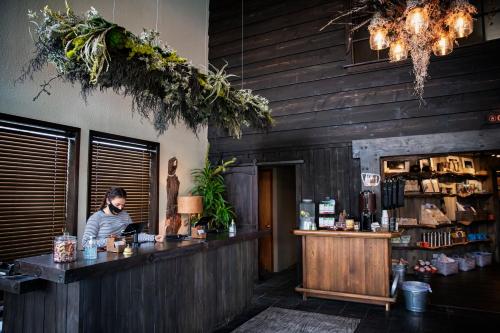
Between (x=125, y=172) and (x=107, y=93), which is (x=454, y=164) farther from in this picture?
(x=107, y=93)

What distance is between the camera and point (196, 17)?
6.93m

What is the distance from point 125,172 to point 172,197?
977 mm

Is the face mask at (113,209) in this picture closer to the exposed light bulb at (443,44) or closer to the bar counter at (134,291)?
the bar counter at (134,291)

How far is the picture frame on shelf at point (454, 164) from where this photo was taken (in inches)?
282

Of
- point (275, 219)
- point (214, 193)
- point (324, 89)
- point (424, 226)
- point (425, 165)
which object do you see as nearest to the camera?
point (324, 89)

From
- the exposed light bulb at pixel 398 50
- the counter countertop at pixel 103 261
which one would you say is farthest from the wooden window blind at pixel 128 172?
the exposed light bulb at pixel 398 50

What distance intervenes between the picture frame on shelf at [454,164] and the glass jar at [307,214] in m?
3.53

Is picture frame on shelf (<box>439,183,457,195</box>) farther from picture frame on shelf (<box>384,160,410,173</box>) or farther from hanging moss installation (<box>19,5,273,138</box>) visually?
hanging moss installation (<box>19,5,273,138</box>)

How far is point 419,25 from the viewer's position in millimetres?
3158

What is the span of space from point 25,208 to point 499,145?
5.89 meters

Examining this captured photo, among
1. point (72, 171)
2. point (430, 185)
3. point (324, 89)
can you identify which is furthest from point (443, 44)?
point (72, 171)

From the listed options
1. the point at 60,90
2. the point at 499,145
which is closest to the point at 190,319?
the point at 60,90

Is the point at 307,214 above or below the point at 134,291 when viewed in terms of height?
above

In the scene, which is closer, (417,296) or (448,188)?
(417,296)
